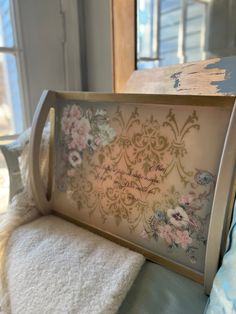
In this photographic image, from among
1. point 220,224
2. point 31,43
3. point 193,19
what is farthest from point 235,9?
point 31,43

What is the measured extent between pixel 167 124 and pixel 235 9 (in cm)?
29

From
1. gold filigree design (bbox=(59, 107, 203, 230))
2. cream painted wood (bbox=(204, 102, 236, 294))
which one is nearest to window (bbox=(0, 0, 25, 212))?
gold filigree design (bbox=(59, 107, 203, 230))

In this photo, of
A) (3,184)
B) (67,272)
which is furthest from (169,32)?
(3,184)

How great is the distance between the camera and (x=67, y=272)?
45 centimetres

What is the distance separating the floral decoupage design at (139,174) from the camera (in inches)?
17.3

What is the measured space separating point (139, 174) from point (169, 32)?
0.43 meters

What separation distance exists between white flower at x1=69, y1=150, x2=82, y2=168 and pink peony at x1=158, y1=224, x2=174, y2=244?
246 millimetres

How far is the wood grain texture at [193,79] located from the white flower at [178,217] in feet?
0.79

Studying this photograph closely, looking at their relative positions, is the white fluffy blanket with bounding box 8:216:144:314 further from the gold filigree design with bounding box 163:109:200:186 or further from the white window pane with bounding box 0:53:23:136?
the white window pane with bounding box 0:53:23:136

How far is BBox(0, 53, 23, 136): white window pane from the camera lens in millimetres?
887

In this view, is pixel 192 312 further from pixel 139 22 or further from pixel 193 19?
pixel 139 22

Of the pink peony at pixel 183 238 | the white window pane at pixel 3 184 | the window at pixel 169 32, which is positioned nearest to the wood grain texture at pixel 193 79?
the window at pixel 169 32

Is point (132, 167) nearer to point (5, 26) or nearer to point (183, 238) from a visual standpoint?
point (183, 238)

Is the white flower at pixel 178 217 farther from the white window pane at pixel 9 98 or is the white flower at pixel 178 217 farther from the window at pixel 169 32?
the white window pane at pixel 9 98
